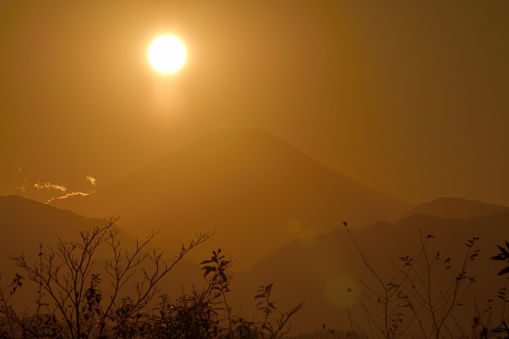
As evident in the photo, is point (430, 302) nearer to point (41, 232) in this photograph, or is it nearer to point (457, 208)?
point (41, 232)

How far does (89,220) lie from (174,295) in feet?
200

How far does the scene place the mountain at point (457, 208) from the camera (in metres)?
145

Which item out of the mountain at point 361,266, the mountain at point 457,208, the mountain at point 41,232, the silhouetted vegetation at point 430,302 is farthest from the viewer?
the mountain at point 457,208

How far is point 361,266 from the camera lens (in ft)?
318

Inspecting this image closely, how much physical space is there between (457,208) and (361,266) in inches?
2812

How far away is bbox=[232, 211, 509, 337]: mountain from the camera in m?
80.8

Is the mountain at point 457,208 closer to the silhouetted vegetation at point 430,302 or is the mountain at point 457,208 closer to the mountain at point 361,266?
the mountain at point 361,266

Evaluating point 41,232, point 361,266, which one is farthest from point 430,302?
point 41,232

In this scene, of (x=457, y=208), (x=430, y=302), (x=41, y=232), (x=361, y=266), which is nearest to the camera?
(x=430, y=302)

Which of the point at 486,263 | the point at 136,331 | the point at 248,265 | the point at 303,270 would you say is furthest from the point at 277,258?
the point at 136,331

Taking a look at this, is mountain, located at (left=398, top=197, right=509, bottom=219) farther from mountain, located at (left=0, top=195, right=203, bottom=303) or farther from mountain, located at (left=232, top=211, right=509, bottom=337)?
mountain, located at (left=0, top=195, right=203, bottom=303)

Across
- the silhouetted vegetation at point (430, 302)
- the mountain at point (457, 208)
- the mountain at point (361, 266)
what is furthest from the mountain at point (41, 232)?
the mountain at point (457, 208)

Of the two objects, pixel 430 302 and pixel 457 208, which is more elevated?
pixel 457 208

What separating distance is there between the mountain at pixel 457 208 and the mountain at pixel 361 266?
3890cm
